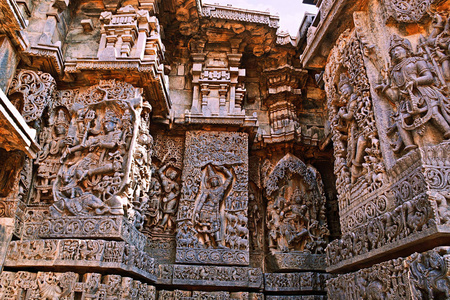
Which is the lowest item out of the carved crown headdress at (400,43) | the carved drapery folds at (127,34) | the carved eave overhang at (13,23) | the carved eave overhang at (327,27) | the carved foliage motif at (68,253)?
the carved foliage motif at (68,253)

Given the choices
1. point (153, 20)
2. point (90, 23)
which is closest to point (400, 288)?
point (153, 20)

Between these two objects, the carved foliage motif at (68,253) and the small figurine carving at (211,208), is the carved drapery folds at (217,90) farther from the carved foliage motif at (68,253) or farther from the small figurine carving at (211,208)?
the carved foliage motif at (68,253)

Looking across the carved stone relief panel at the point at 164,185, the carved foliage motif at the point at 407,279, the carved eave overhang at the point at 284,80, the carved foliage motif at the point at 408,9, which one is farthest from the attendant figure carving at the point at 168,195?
the carved foliage motif at the point at 408,9

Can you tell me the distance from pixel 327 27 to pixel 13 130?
4.61 metres

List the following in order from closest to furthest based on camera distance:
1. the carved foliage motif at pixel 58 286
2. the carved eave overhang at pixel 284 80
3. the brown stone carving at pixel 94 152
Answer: the carved foliage motif at pixel 58 286 < the brown stone carving at pixel 94 152 < the carved eave overhang at pixel 284 80

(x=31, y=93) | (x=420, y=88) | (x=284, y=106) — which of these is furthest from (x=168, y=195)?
(x=420, y=88)

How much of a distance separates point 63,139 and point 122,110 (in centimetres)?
109

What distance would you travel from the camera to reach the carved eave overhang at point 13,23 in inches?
185

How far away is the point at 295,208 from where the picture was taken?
724 centimetres

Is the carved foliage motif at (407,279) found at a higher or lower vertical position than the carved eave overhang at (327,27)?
lower

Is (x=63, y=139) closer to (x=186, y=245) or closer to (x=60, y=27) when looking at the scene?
(x=60, y=27)

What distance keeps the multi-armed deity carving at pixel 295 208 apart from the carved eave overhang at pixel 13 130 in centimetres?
465

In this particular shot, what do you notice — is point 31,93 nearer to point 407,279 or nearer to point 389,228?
point 389,228

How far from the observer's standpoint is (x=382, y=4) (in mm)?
4496
